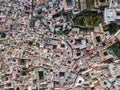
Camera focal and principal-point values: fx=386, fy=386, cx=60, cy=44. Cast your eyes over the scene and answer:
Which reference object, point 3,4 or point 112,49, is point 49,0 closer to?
point 3,4

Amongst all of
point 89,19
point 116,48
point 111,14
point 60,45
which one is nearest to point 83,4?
point 89,19

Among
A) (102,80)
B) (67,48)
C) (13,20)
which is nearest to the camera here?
(102,80)

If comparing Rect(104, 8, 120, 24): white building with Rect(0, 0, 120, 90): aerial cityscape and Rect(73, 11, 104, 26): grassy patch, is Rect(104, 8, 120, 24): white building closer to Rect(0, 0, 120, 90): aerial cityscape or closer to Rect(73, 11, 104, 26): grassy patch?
Rect(0, 0, 120, 90): aerial cityscape

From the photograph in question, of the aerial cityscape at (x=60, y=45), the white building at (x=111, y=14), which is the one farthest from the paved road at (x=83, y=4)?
the white building at (x=111, y=14)

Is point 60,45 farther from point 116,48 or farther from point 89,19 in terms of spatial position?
point 116,48

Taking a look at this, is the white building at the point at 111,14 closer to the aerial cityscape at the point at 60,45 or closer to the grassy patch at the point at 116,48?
the aerial cityscape at the point at 60,45

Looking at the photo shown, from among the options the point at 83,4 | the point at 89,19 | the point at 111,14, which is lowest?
the point at 89,19

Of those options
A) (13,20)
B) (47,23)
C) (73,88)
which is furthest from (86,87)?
(13,20)

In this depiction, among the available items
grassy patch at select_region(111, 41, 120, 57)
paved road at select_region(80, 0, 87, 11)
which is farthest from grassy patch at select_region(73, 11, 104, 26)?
grassy patch at select_region(111, 41, 120, 57)
